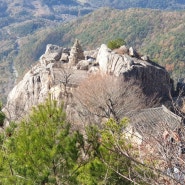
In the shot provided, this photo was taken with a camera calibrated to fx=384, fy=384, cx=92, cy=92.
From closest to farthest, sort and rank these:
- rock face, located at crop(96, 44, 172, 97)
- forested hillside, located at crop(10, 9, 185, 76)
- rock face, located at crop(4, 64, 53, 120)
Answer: rock face, located at crop(96, 44, 172, 97) → rock face, located at crop(4, 64, 53, 120) → forested hillside, located at crop(10, 9, 185, 76)

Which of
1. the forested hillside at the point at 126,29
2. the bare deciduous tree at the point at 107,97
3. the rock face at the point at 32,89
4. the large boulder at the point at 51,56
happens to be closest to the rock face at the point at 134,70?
the bare deciduous tree at the point at 107,97

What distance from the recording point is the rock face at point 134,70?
40656mm

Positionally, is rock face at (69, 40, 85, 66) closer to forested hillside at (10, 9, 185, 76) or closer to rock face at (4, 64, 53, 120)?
rock face at (4, 64, 53, 120)

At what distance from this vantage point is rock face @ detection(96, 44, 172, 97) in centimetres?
4066

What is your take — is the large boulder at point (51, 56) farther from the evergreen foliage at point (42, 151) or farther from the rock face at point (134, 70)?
the evergreen foliage at point (42, 151)

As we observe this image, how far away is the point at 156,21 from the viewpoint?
183 metres

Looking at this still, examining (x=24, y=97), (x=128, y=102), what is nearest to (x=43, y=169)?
(x=128, y=102)

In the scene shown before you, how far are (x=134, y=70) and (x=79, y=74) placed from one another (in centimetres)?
609

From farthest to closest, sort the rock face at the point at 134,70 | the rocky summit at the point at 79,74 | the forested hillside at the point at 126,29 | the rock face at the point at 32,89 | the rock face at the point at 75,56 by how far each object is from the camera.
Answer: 1. the forested hillside at the point at 126,29
2. the rock face at the point at 75,56
3. the rock face at the point at 32,89
4. the rock face at the point at 134,70
5. the rocky summit at the point at 79,74

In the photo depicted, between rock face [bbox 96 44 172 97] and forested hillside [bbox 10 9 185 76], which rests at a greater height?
rock face [bbox 96 44 172 97]

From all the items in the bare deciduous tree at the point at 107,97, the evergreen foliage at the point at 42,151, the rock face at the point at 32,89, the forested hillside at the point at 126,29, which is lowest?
the forested hillside at the point at 126,29

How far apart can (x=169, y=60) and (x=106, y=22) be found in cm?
8010

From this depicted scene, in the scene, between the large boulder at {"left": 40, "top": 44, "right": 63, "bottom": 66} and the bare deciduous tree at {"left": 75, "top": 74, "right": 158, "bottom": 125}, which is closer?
the bare deciduous tree at {"left": 75, "top": 74, "right": 158, "bottom": 125}

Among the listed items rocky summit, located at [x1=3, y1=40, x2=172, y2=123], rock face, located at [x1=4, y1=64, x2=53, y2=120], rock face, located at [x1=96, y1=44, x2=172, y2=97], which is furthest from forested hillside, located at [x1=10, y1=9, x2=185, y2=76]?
rock face, located at [x1=4, y1=64, x2=53, y2=120]
